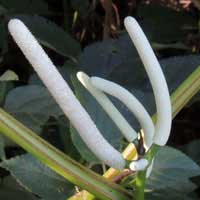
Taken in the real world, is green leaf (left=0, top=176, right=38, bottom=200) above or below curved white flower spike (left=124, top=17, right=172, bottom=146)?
below

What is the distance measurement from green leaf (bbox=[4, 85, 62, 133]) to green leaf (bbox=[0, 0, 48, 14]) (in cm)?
17

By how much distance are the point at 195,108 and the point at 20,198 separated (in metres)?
0.34

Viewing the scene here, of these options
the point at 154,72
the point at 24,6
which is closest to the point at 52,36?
the point at 24,6

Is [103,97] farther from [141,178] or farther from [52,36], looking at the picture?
[52,36]

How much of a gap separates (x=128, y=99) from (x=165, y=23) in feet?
1.53

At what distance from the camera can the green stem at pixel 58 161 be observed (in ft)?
1.30

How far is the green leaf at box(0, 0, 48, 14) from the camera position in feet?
2.38

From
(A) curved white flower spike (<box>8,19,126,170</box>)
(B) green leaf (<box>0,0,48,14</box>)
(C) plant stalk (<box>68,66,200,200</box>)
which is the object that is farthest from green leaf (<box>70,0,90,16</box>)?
(A) curved white flower spike (<box>8,19,126,170</box>)

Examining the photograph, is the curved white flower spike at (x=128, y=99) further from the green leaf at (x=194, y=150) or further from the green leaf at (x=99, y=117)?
the green leaf at (x=194, y=150)

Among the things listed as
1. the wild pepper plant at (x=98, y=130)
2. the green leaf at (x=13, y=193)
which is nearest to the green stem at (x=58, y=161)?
the wild pepper plant at (x=98, y=130)

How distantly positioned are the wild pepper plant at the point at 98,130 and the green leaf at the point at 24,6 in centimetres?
33

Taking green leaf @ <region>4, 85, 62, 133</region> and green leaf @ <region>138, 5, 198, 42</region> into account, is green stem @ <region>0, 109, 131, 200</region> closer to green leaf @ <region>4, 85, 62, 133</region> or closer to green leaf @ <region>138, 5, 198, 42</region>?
green leaf @ <region>4, 85, 62, 133</region>

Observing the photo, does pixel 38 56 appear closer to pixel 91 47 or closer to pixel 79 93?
pixel 79 93

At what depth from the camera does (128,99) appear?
37cm
